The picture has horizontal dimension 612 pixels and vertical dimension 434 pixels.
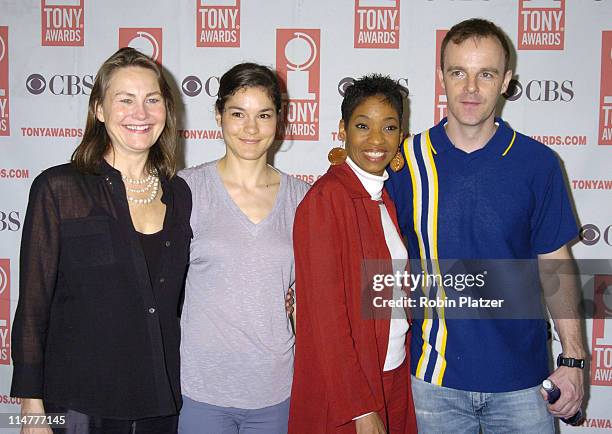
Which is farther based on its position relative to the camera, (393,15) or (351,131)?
(393,15)

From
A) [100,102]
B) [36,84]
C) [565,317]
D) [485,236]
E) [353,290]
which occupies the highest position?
[36,84]

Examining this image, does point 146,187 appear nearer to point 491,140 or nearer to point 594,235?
point 491,140

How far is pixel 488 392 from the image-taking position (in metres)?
2.03

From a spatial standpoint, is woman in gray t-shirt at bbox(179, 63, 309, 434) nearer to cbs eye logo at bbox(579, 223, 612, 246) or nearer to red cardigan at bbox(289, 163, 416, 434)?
red cardigan at bbox(289, 163, 416, 434)

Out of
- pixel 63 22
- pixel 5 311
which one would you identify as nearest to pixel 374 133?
pixel 63 22

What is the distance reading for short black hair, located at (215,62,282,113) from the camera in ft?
6.93

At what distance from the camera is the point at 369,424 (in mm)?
1842

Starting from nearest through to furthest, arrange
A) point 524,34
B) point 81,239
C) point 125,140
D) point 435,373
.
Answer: point 81,239, point 125,140, point 435,373, point 524,34

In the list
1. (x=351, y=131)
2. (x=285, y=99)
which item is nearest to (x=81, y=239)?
(x=351, y=131)

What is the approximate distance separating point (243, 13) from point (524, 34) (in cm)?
153

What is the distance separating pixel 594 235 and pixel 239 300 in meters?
2.14

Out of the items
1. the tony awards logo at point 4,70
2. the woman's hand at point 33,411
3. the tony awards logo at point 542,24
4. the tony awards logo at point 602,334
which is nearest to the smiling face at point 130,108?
the woman's hand at point 33,411

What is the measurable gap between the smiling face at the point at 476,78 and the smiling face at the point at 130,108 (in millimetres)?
1072

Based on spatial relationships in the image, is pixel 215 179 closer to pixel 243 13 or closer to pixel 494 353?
pixel 494 353
